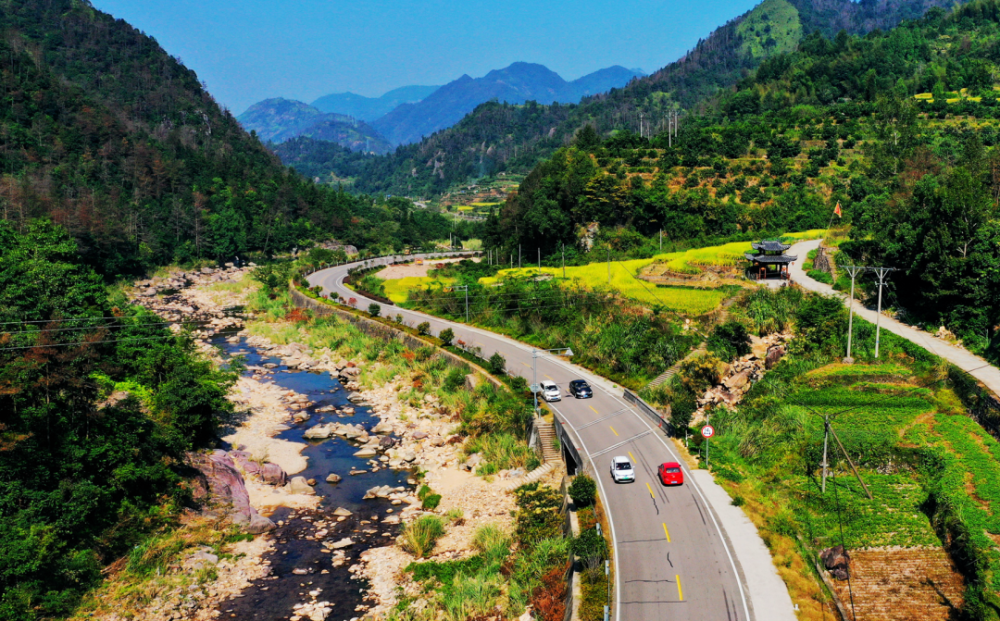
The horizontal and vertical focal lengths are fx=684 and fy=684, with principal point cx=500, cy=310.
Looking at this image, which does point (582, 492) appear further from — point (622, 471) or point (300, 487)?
point (300, 487)

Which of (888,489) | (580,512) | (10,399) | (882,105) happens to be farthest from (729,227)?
(10,399)

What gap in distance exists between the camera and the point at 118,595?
28172mm

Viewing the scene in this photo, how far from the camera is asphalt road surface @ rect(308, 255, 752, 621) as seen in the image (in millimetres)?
23438

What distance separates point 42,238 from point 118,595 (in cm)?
3567

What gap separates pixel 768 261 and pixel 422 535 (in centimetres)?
4573

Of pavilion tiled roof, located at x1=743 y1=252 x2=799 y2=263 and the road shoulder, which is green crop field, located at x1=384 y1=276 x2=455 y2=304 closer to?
pavilion tiled roof, located at x1=743 y1=252 x2=799 y2=263

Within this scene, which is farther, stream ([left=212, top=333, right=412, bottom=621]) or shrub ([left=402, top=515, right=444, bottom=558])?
shrub ([left=402, top=515, right=444, bottom=558])

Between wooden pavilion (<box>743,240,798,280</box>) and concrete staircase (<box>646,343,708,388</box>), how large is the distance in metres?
18.1

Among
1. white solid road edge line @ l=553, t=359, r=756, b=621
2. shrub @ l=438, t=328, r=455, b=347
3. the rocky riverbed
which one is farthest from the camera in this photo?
shrub @ l=438, t=328, r=455, b=347

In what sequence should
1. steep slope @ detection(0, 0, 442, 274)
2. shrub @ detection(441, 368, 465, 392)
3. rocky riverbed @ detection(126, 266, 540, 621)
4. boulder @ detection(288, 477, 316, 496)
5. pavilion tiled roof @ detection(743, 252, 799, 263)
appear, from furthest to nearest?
1. steep slope @ detection(0, 0, 442, 274)
2. pavilion tiled roof @ detection(743, 252, 799, 263)
3. shrub @ detection(441, 368, 465, 392)
4. boulder @ detection(288, 477, 316, 496)
5. rocky riverbed @ detection(126, 266, 540, 621)

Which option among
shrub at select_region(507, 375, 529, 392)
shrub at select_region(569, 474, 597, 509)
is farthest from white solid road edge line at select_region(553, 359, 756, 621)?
shrub at select_region(507, 375, 529, 392)

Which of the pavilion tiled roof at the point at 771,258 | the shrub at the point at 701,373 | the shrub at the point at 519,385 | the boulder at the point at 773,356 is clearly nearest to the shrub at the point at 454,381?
the shrub at the point at 519,385

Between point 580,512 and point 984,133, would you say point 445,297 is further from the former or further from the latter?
point 984,133

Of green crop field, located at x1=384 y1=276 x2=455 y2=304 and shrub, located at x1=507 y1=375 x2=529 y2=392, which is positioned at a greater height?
green crop field, located at x1=384 y1=276 x2=455 y2=304
